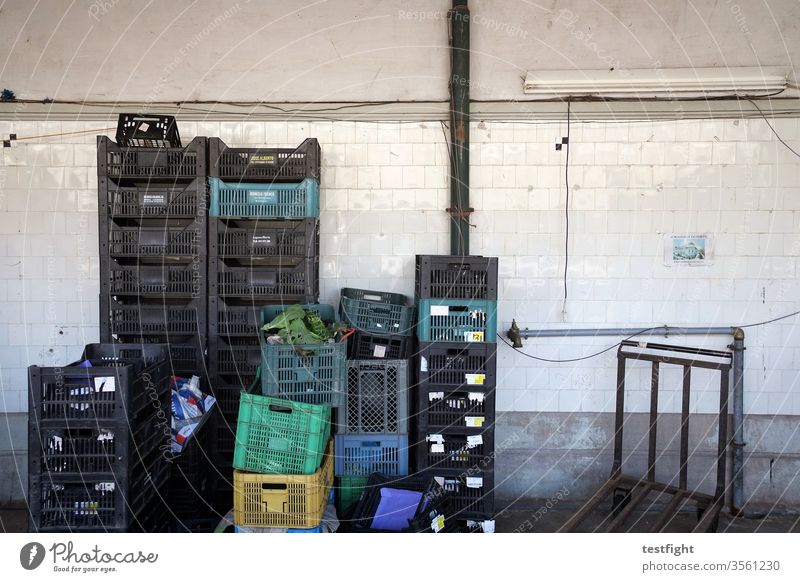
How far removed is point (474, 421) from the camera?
3.72 meters

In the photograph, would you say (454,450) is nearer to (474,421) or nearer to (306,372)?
(474,421)

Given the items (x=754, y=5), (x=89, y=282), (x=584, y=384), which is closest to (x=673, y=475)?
(x=584, y=384)

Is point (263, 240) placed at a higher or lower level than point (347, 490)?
higher

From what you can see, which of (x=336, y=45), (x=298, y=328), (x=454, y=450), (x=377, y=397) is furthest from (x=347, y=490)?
(x=336, y=45)

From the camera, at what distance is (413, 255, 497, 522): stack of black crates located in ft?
12.1

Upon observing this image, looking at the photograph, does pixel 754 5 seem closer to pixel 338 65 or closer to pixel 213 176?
pixel 338 65

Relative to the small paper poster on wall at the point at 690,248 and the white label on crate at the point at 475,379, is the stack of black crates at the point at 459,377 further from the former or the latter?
the small paper poster on wall at the point at 690,248

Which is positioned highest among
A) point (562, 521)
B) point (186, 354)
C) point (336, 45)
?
point (336, 45)

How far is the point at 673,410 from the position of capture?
4.43m

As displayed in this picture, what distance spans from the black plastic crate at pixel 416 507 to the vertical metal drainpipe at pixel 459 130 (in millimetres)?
1686

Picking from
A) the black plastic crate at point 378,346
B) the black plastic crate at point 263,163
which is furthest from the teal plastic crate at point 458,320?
the black plastic crate at point 263,163

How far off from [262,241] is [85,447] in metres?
1.61

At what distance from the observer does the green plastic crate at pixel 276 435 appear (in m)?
3.15
